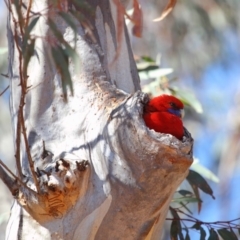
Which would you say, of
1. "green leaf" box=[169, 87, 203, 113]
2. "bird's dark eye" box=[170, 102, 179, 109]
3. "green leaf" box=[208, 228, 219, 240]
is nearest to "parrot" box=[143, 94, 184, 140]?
"bird's dark eye" box=[170, 102, 179, 109]

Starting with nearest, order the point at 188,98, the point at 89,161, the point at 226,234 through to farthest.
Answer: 1. the point at 89,161
2. the point at 226,234
3. the point at 188,98

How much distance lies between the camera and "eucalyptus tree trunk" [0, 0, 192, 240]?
1.83m

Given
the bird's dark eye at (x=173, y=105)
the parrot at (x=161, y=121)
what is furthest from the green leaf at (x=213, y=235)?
the parrot at (x=161, y=121)

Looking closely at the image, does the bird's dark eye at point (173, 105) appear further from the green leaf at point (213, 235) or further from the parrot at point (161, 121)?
the green leaf at point (213, 235)

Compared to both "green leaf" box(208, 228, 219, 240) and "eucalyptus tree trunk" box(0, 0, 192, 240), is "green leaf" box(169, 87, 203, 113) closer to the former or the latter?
"green leaf" box(208, 228, 219, 240)

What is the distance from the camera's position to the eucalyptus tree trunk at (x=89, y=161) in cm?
183

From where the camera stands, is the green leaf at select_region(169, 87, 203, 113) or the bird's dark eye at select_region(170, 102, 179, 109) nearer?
the bird's dark eye at select_region(170, 102, 179, 109)

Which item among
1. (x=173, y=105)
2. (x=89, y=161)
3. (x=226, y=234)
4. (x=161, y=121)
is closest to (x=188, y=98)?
(x=173, y=105)

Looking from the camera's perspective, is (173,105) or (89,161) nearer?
(89,161)

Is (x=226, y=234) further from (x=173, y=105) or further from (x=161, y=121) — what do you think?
(x=161, y=121)

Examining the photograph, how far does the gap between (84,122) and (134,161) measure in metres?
0.25

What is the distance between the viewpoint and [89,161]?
1.93m

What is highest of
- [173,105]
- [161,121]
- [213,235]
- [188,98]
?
[188,98]

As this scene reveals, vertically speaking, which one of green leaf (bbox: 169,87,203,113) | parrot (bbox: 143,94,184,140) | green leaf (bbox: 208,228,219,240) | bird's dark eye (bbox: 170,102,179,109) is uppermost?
green leaf (bbox: 169,87,203,113)
